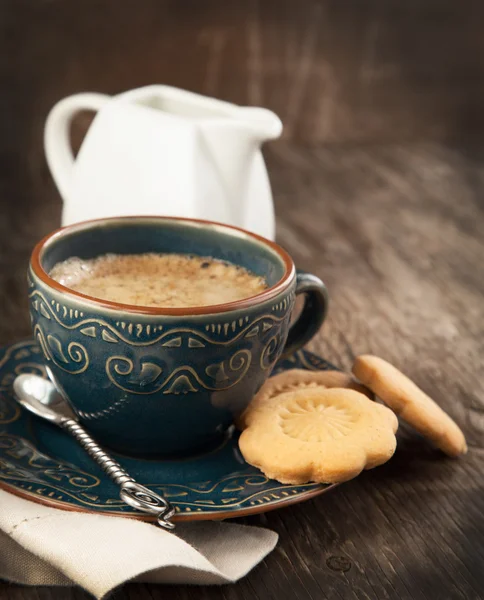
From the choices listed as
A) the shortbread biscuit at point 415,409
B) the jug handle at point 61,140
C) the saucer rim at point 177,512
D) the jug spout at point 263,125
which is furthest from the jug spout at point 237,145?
the saucer rim at point 177,512

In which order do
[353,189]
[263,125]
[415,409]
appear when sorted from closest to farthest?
[415,409], [263,125], [353,189]

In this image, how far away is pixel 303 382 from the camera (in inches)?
34.8

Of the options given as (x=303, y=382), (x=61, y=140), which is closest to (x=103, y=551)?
(x=303, y=382)

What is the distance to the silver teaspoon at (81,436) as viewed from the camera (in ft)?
2.25

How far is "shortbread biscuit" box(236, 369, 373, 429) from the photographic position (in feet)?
2.83

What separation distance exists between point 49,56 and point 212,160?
93 centimetres

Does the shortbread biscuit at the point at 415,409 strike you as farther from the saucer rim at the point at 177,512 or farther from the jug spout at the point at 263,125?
the jug spout at the point at 263,125

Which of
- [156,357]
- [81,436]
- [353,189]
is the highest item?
[156,357]

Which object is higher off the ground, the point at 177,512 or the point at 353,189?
the point at 177,512

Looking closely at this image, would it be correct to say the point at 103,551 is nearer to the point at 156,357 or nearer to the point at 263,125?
the point at 156,357

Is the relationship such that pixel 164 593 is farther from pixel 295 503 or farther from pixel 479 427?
pixel 479 427

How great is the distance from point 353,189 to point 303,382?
2.96 ft

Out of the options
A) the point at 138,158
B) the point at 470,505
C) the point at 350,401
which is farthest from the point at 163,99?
the point at 470,505

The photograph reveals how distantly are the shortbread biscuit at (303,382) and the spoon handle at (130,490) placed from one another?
0.16m
